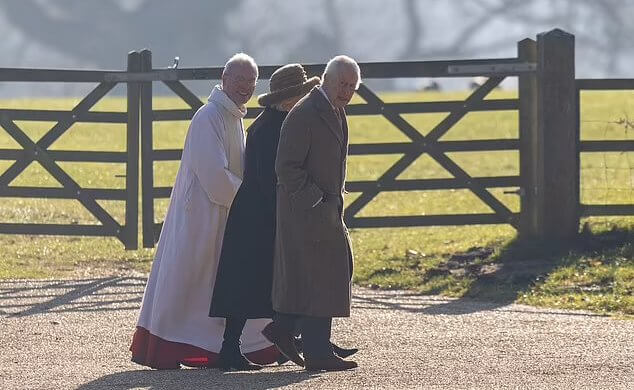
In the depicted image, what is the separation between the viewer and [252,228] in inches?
358

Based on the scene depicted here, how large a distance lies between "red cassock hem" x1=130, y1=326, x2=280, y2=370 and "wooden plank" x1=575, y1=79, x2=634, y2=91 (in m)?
5.67

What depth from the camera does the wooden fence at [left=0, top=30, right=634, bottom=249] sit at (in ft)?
45.2

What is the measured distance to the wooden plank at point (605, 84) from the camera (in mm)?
13805

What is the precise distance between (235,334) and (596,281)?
13.8ft

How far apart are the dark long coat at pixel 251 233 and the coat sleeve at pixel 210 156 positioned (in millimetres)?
96

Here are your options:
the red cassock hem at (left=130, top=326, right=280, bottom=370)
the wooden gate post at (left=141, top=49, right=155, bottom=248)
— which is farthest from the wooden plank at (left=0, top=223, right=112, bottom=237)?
the red cassock hem at (left=130, top=326, right=280, bottom=370)

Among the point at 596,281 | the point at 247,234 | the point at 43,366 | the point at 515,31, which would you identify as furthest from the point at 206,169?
the point at 515,31

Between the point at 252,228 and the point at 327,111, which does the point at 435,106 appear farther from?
the point at 327,111

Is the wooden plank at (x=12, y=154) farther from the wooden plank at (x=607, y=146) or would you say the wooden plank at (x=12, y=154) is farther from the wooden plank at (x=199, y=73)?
the wooden plank at (x=607, y=146)

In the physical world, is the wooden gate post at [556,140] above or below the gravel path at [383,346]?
above

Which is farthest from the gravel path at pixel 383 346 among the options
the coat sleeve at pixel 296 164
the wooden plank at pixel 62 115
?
the wooden plank at pixel 62 115

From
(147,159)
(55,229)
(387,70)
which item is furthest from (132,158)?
(387,70)

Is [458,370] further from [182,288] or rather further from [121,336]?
[121,336]

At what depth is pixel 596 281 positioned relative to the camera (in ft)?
40.9
